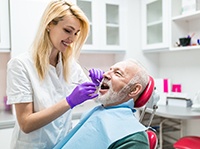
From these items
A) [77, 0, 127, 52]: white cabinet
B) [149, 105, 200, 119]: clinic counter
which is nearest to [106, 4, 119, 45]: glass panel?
[77, 0, 127, 52]: white cabinet

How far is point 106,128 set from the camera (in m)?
1.12

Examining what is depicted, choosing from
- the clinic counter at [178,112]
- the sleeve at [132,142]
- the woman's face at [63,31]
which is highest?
the woman's face at [63,31]

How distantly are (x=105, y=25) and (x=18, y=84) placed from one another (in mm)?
1865

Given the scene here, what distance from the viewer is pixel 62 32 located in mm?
1311

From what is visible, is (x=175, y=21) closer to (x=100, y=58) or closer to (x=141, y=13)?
(x=141, y=13)

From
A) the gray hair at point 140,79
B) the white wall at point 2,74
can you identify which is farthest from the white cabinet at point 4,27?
the gray hair at point 140,79

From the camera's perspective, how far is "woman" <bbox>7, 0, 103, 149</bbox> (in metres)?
1.21

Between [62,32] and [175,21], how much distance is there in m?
1.80

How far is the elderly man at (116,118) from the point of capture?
1059mm

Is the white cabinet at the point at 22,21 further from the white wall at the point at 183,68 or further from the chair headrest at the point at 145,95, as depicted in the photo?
the white wall at the point at 183,68

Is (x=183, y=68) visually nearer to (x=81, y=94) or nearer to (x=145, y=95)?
(x=145, y=95)

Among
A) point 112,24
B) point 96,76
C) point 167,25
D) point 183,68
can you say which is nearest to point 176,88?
point 183,68

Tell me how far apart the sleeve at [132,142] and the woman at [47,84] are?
31 cm

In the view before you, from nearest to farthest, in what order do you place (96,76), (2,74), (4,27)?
(96,76), (4,27), (2,74)
